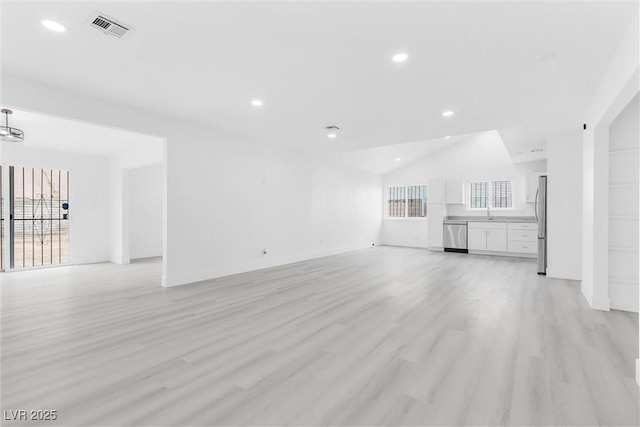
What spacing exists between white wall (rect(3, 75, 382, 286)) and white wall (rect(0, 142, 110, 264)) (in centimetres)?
382

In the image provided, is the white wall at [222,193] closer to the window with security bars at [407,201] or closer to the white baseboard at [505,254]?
the window with security bars at [407,201]

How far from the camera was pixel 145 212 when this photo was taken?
7789 mm

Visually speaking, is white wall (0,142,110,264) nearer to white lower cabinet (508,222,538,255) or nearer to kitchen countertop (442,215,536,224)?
kitchen countertop (442,215,536,224)

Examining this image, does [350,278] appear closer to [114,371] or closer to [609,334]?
[609,334]

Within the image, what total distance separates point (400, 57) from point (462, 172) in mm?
7149

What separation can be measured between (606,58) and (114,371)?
15.7 ft

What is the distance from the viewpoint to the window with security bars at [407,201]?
9.88m

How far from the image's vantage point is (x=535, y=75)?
9.95 feet

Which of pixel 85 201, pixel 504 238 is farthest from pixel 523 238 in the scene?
pixel 85 201

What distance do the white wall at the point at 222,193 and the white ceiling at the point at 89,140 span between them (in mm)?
957

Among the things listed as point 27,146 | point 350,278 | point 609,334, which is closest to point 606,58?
point 609,334

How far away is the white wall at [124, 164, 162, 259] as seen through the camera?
295 inches

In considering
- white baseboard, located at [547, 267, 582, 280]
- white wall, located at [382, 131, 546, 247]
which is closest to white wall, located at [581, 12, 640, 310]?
white baseboard, located at [547, 267, 582, 280]

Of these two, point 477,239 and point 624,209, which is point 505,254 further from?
point 624,209
